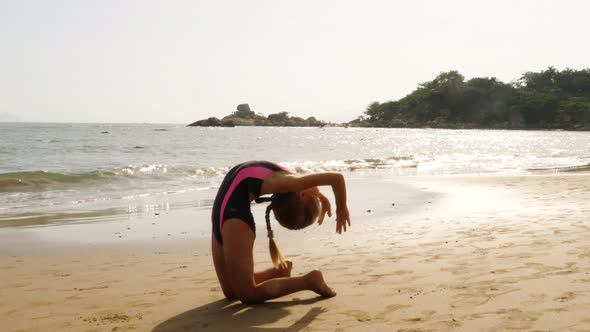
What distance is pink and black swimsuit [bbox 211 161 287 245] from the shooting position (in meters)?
4.10

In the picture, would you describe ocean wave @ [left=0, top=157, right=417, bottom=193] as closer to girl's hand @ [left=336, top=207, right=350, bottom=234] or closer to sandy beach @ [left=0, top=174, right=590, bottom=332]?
sandy beach @ [left=0, top=174, right=590, bottom=332]

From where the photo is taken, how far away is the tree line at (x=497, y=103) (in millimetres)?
93312

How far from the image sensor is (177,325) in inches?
146

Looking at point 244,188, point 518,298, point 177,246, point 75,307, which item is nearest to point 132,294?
point 75,307

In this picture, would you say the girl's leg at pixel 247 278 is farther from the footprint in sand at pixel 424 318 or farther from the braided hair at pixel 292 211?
the footprint in sand at pixel 424 318

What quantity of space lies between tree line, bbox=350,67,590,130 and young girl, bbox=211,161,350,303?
305 feet

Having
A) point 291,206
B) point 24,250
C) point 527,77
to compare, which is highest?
point 527,77

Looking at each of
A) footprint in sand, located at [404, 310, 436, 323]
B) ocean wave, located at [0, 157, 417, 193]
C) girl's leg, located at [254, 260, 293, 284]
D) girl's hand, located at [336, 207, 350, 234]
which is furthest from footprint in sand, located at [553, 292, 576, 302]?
ocean wave, located at [0, 157, 417, 193]

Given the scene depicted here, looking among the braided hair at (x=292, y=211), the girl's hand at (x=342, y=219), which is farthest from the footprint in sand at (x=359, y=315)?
the braided hair at (x=292, y=211)

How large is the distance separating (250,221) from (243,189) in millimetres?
245

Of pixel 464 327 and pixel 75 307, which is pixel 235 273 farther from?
pixel 464 327

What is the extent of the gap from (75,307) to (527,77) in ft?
389

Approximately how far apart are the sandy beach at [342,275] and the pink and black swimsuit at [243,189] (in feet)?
2.27

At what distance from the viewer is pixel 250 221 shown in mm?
4133
